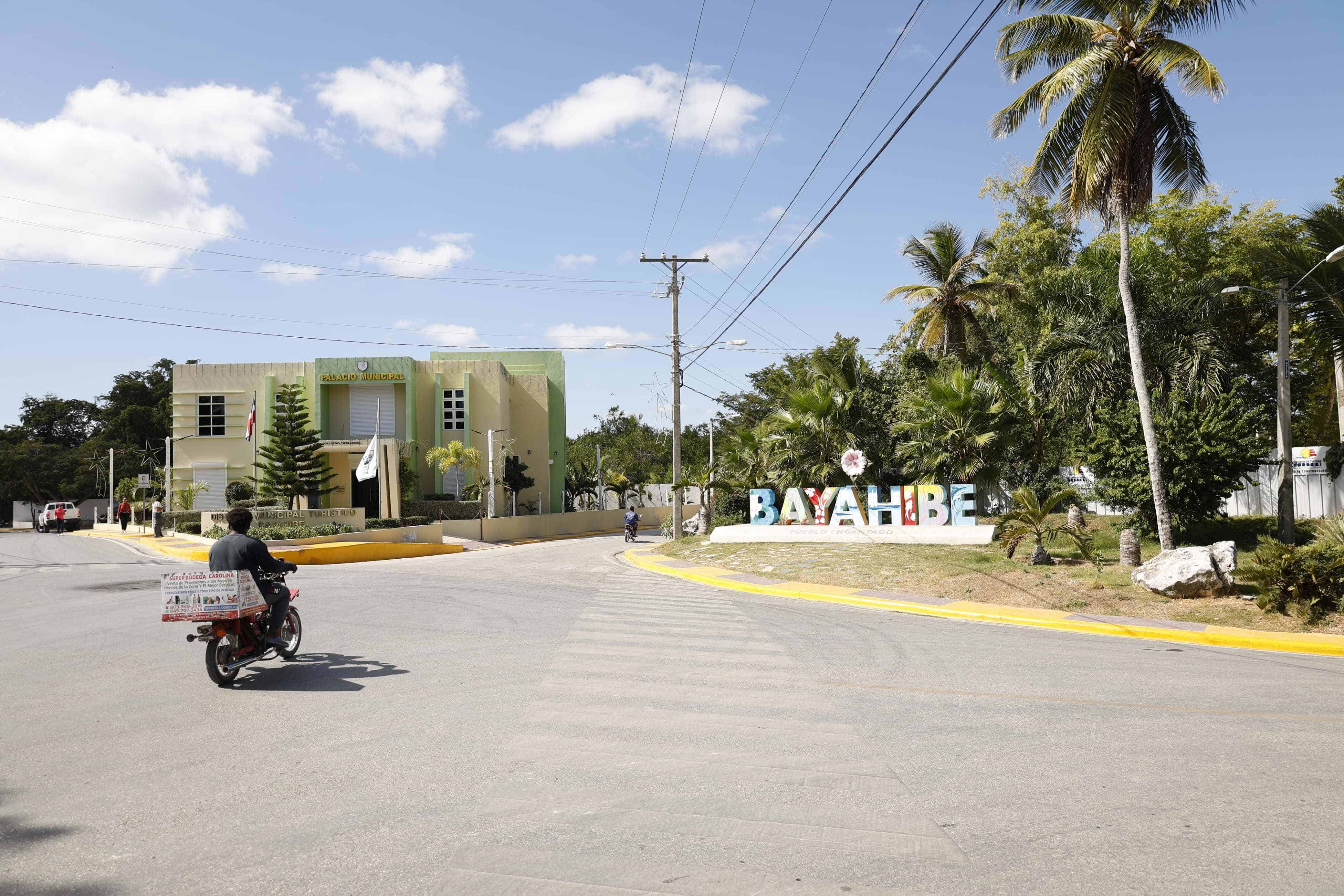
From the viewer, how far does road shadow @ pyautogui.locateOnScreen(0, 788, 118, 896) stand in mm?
4188

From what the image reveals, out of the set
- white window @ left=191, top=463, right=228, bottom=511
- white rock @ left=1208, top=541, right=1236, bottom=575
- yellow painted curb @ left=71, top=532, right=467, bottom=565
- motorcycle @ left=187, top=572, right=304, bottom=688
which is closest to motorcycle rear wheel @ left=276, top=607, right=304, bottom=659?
motorcycle @ left=187, top=572, right=304, bottom=688

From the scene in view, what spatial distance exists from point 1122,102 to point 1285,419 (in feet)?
31.6

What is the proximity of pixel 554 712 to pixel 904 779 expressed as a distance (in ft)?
9.88

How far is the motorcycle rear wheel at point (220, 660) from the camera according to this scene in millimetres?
8430

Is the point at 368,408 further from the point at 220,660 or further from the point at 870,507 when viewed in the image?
the point at 220,660

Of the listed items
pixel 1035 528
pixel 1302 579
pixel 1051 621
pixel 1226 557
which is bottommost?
pixel 1051 621

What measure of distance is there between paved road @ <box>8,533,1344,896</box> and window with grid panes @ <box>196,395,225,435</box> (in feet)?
144

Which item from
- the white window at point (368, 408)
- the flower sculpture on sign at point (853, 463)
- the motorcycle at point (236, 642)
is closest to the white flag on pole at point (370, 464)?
the white window at point (368, 408)

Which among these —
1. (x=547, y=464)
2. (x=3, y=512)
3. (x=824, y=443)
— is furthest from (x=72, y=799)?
(x=3, y=512)

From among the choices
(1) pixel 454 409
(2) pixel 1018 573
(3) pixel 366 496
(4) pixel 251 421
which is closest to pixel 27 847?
(2) pixel 1018 573

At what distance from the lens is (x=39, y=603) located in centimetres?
1516

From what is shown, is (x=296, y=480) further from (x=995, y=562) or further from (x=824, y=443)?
(x=995, y=562)

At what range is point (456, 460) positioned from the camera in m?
48.2

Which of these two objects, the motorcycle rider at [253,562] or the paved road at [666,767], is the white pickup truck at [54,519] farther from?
the motorcycle rider at [253,562]
